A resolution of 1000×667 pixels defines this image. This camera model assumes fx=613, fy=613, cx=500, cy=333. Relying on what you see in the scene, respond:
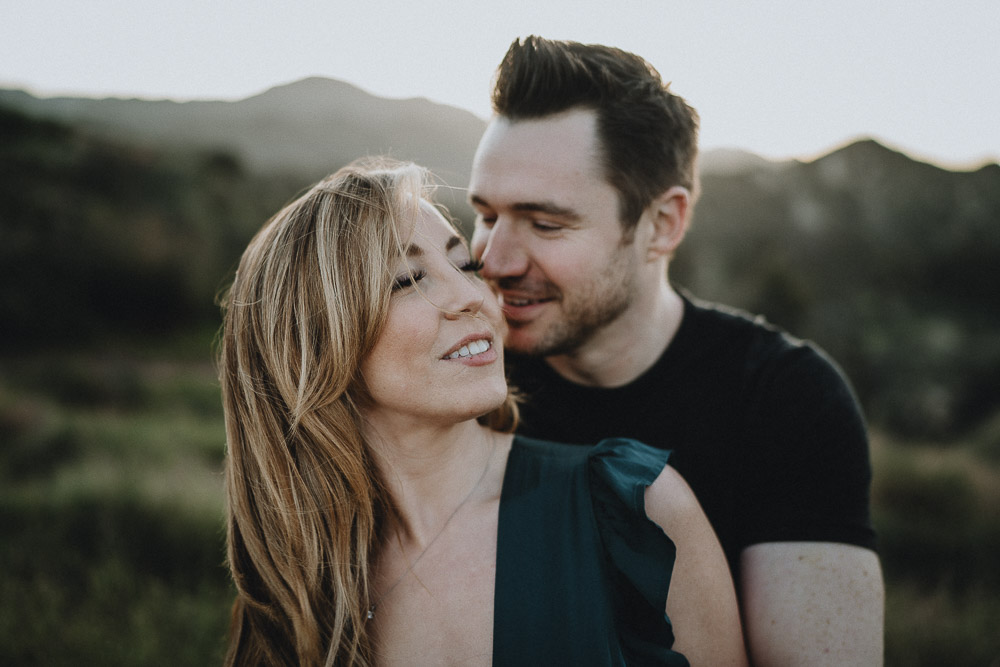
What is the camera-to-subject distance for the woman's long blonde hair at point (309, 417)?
5.59 ft

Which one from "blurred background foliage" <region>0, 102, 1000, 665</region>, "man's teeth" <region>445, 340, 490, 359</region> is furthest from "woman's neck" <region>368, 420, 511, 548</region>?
"blurred background foliage" <region>0, 102, 1000, 665</region>

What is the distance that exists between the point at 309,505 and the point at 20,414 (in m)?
5.67

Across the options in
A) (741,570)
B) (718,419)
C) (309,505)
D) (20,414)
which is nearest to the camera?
(309,505)

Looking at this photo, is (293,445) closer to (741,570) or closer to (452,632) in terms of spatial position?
(452,632)

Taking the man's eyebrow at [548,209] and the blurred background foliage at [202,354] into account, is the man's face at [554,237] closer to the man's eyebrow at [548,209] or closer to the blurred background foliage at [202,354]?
the man's eyebrow at [548,209]

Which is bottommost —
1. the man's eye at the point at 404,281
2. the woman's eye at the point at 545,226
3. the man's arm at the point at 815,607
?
the man's arm at the point at 815,607

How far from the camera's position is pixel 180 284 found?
878 centimetres

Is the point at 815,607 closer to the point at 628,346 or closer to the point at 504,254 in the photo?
the point at 628,346

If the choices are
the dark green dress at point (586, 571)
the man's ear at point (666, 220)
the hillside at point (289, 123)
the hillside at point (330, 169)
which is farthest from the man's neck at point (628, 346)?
the hillside at point (330, 169)

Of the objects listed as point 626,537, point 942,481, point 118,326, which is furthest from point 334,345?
point 118,326

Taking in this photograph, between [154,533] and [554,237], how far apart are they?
361 cm

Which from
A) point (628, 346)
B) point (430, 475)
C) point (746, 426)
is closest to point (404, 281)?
point (430, 475)

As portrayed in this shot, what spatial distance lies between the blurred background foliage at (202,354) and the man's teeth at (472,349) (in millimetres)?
2649

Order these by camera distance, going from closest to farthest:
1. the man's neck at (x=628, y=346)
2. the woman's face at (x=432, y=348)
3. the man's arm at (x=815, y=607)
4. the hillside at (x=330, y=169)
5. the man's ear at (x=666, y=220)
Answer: the woman's face at (x=432, y=348) → the man's arm at (x=815, y=607) → the man's neck at (x=628, y=346) → the man's ear at (x=666, y=220) → the hillside at (x=330, y=169)
